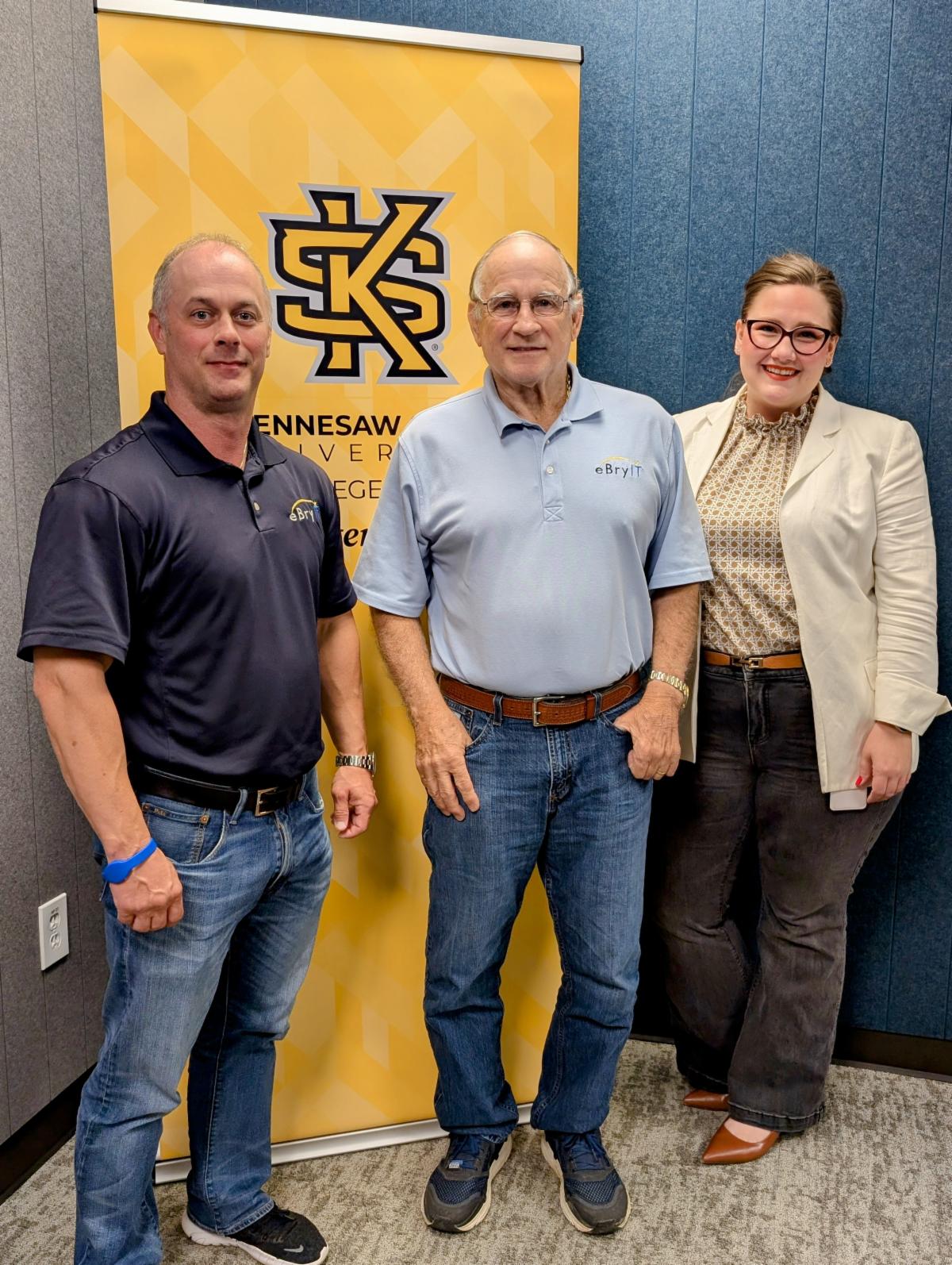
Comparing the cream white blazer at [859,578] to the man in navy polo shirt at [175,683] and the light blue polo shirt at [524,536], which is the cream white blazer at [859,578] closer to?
the light blue polo shirt at [524,536]

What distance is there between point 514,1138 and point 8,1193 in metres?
1.03

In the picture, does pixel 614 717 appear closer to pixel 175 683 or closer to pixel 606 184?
pixel 175 683

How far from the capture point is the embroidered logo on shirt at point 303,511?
167 centimetres

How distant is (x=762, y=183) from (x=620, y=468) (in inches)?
37.5

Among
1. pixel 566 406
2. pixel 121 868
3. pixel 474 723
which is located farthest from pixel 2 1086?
pixel 566 406

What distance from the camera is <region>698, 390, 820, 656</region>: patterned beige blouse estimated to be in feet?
6.82

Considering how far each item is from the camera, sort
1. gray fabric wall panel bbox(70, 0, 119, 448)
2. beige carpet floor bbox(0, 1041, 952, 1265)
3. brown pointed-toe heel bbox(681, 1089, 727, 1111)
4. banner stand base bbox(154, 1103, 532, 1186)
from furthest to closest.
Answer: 1. brown pointed-toe heel bbox(681, 1089, 727, 1111)
2. gray fabric wall panel bbox(70, 0, 119, 448)
3. banner stand base bbox(154, 1103, 532, 1186)
4. beige carpet floor bbox(0, 1041, 952, 1265)

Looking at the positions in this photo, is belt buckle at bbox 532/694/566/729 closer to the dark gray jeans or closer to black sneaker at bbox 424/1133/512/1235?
the dark gray jeans

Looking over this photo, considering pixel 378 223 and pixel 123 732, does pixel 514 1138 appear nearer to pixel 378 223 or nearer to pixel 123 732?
pixel 123 732

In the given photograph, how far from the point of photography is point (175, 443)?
5.06 ft

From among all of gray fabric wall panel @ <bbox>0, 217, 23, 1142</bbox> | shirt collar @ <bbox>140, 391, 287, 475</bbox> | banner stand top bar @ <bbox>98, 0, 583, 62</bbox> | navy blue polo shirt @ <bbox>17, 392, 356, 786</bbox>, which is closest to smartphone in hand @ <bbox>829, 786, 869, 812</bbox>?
navy blue polo shirt @ <bbox>17, 392, 356, 786</bbox>

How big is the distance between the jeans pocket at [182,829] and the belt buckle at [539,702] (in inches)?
22.8

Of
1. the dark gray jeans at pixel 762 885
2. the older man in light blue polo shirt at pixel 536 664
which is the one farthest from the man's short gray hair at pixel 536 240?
the dark gray jeans at pixel 762 885

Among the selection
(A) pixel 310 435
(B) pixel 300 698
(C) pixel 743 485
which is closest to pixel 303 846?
(B) pixel 300 698
